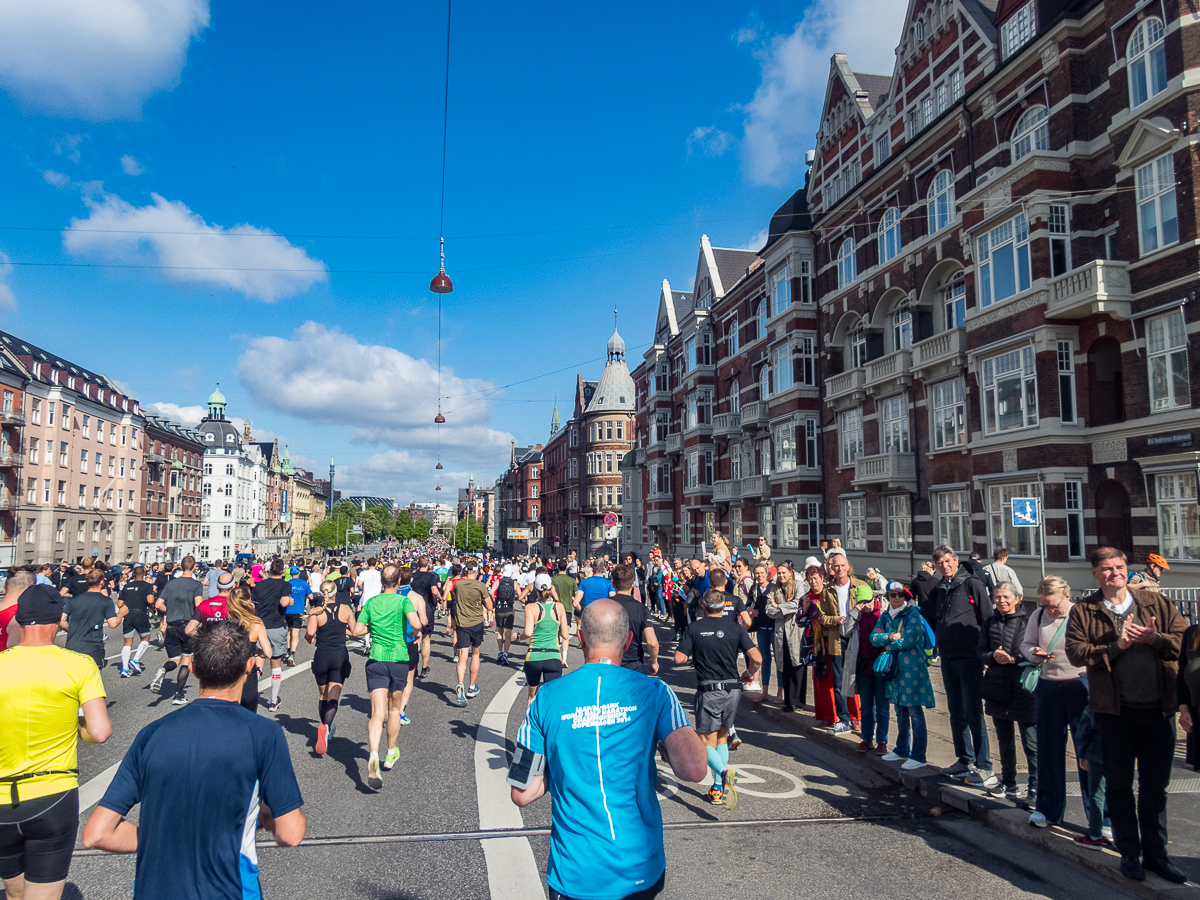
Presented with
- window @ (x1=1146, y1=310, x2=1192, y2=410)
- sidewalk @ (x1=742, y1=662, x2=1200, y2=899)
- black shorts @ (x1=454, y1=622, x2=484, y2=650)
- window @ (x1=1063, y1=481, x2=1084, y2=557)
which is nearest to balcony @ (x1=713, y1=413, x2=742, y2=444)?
window @ (x1=1063, y1=481, x2=1084, y2=557)

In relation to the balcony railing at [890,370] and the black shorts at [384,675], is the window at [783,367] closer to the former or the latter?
the balcony railing at [890,370]

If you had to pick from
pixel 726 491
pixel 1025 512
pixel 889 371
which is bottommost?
pixel 1025 512

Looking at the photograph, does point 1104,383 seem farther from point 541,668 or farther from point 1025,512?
point 541,668

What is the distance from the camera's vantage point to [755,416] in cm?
3064

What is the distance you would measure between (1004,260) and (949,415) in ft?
14.1

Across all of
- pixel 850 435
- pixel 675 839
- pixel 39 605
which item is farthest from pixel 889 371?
pixel 39 605

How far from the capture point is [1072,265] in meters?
15.9

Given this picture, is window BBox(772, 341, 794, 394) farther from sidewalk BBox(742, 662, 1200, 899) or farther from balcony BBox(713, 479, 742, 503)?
sidewalk BBox(742, 662, 1200, 899)

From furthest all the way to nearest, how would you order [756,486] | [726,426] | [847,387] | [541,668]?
1. [726,426]
2. [756,486]
3. [847,387]
4. [541,668]

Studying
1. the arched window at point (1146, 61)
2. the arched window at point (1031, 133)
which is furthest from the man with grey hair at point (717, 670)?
the arched window at point (1031, 133)

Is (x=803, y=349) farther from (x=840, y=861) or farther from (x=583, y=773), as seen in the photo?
(x=583, y=773)

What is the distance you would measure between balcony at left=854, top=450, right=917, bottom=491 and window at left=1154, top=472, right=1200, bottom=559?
7.18m

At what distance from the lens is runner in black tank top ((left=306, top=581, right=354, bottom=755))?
7.66 m

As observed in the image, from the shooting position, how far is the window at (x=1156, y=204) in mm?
13891
